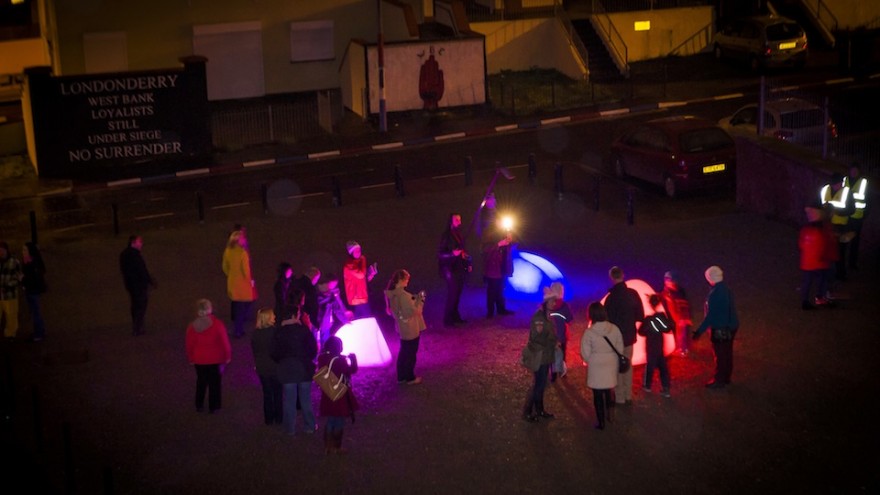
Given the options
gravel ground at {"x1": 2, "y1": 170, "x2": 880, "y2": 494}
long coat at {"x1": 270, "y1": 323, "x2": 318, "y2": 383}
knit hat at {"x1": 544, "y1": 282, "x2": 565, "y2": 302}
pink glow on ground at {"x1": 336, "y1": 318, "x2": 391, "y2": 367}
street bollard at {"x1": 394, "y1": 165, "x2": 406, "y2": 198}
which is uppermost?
street bollard at {"x1": 394, "y1": 165, "x2": 406, "y2": 198}

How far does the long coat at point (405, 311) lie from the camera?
14.6 meters

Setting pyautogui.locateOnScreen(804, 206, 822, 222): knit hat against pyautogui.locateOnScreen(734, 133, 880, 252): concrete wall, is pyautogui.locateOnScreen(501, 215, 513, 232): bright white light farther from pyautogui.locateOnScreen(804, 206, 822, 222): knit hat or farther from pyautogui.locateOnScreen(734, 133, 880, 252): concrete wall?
pyautogui.locateOnScreen(734, 133, 880, 252): concrete wall

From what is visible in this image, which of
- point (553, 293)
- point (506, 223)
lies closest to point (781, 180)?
point (506, 223)

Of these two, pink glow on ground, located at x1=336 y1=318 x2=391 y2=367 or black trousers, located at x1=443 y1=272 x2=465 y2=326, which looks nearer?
pink glow on ground, located at x1=336 y1=318 x2=391 y2=367

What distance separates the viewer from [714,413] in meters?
14.0

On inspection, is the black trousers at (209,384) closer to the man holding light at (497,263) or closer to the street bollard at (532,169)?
the man holding light at (497,263)

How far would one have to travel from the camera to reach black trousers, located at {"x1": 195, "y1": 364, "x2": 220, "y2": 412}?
1420 centimetres

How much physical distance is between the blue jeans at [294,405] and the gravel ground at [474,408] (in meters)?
0.20

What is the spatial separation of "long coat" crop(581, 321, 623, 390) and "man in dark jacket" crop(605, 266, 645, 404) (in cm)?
75

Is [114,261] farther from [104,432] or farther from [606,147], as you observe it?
[606,147]

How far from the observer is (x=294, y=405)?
1369 centimetres

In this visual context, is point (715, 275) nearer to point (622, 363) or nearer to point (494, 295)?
point (622, 363)

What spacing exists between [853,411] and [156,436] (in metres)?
8.23

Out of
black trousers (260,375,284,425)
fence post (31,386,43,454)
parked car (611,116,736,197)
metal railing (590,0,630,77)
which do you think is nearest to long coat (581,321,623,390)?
black trousers (260,375,284,425)
